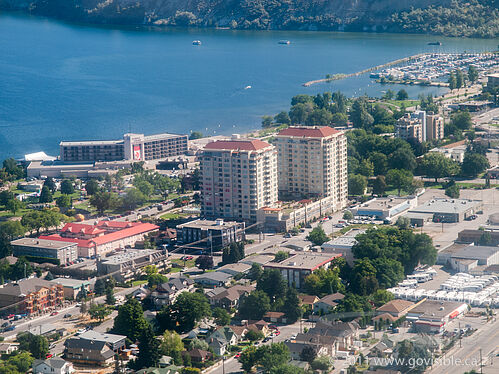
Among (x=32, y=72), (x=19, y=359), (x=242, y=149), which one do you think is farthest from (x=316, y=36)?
(x=19, y=359)

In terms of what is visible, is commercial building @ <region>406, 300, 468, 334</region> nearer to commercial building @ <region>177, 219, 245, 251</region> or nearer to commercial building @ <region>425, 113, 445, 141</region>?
commercial building @ <region>177, 219, 245, 251</region>

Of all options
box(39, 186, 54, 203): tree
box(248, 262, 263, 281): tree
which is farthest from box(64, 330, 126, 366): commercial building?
box(39, 186, 54, 203): tree

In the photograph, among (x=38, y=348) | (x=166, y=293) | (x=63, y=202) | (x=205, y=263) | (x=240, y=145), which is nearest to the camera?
(x=38, y=348)

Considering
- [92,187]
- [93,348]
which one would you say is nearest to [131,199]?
[92,187]

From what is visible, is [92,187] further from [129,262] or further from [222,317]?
[222,317]

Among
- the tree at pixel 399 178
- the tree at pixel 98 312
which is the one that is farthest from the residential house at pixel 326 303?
the tree at pixel 399 178

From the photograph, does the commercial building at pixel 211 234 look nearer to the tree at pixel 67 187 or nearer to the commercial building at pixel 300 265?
the commercial building at pixel 300 265
